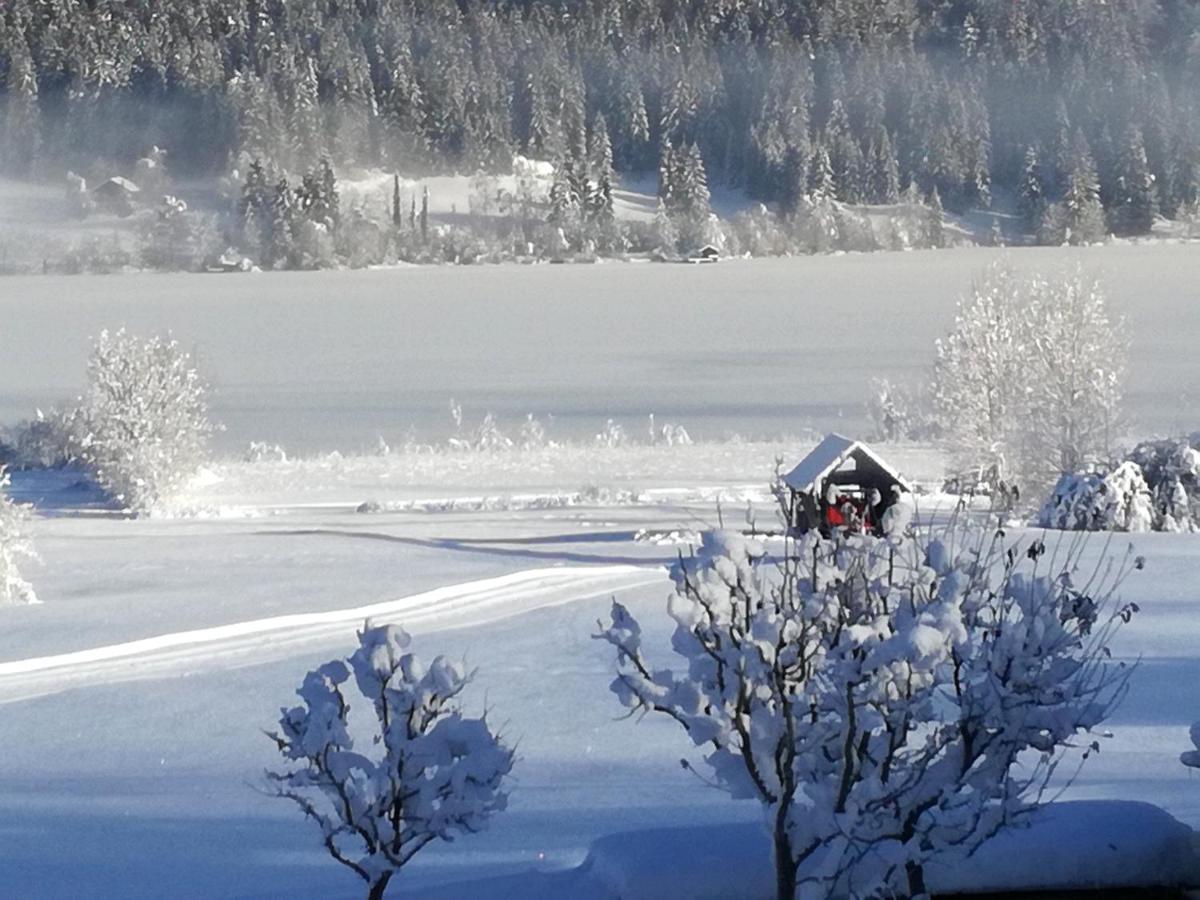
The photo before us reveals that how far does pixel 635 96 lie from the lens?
142 m

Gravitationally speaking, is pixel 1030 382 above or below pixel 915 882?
below

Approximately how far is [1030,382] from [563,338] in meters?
38.2

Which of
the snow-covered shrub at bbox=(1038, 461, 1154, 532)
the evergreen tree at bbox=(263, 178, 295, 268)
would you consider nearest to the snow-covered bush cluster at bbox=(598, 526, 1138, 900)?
the snow-covered shrub at bbox=(1038, 461, 1154, 532)

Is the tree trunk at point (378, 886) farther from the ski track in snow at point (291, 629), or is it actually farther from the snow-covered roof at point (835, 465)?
the snow-covered roof at point (835, 465)

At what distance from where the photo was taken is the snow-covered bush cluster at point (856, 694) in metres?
5.09

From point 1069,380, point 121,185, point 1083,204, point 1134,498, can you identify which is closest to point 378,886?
point 1134,498

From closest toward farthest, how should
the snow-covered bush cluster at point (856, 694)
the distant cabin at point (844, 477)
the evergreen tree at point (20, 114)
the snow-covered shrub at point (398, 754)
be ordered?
the snow-covered bush cluster at point (856, 694) → the snow-covered shrub at point (398, 754) → the distant cabin at point (844, 477) → the evergreen tree at point (20, 114)

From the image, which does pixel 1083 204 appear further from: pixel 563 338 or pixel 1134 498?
pixel 1134 498

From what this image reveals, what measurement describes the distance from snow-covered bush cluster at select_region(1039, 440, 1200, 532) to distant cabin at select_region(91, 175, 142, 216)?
107 metres

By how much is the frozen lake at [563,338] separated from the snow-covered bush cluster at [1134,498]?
1225 cm

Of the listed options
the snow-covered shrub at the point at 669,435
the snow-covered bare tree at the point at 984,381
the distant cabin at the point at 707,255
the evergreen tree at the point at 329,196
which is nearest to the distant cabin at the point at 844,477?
the snow-covered bare tree at the point at 984,381

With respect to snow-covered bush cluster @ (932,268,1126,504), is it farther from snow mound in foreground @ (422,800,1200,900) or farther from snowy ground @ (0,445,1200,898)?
snow mound in foreground @ (422,800,1200,900)

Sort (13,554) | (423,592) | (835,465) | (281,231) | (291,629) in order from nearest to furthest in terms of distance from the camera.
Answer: (291,629) < (423,592) < (835,465) < (13,554) < (281,231)

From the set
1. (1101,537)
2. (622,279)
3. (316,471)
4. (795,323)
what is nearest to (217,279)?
(622,279)
